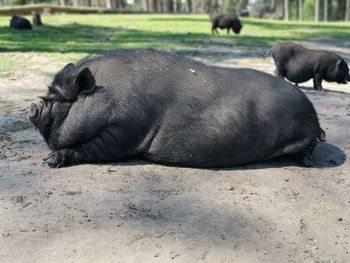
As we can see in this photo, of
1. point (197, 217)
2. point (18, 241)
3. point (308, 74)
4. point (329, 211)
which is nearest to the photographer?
point (18, 241)

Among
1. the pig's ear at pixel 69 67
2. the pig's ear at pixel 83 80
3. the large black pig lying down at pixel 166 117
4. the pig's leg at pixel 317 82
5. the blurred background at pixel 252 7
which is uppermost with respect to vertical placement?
the pig's ear at pixel 69 67

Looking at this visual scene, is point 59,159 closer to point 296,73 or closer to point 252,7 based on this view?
point 296,73

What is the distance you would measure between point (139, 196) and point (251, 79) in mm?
1523

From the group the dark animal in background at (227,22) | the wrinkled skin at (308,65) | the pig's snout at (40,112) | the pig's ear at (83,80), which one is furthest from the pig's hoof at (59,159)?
the dark animal in background at (227,22)

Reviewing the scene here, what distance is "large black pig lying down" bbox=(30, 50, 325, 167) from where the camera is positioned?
436 cm

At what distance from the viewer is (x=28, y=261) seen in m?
2.91

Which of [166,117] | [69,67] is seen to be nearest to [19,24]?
[69,67]

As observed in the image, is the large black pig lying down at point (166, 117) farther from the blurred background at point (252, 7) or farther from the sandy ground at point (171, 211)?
the blurred background at point (252, 7)

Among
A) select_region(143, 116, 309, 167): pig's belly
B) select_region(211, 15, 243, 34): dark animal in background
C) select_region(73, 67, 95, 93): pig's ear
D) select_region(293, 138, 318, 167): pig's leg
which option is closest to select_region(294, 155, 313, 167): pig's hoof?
select_region(293, 138, 318, 167): pig's leg

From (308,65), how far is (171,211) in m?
6.51

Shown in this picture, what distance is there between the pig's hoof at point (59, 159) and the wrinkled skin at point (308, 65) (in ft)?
19.6

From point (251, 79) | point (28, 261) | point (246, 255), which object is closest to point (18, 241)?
point (28, 261)

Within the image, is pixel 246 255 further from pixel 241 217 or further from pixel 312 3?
pixel 312 3

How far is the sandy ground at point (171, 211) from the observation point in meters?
3.08
